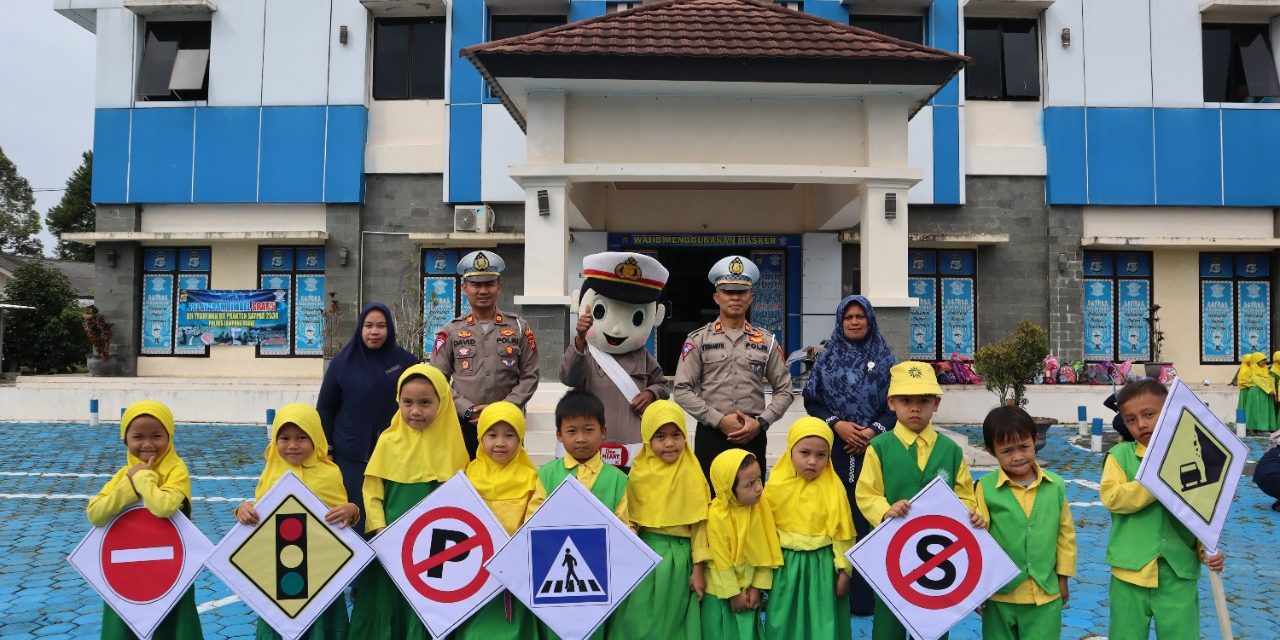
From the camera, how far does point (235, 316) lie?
15.3 meters

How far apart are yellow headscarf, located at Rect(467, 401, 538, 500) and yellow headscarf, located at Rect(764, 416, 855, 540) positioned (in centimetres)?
102

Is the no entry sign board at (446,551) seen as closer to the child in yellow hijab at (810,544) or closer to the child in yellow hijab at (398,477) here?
the child in yellow hijab at (398,477)

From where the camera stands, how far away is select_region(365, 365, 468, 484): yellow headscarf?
3.35 meters

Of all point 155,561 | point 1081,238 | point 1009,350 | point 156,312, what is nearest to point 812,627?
point 155,561

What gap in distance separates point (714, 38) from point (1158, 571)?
7068 millimetres

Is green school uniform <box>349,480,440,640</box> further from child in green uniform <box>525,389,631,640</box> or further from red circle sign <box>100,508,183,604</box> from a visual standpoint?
red circle sign <box>100,508,183,604</box>

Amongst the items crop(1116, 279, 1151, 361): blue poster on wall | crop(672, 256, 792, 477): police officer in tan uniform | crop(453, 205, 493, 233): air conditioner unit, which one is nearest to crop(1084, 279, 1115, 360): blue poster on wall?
crop(1116, 279, 1151, 361): blue poster on wall

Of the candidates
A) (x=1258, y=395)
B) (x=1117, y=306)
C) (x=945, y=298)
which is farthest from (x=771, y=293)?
(x=1258, y=395)

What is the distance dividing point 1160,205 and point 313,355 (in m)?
16.4

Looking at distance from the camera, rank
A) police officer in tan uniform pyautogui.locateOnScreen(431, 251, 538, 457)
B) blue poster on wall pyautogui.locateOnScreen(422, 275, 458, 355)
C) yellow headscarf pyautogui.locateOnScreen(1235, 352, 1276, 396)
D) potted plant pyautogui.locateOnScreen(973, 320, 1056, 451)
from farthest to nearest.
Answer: blue poster on wall pyautogui.locateOnScreen(422, 275, 458, 355) → yellow headscarf pyautogui.locateOnScreen(1235, 352, 1276, 396) → potted plant pyautogui.locateOnScreen(973, 320, 1056, 451) → police officer in tan uniform pyautogui.locateOnScreen(431, 251, 538, 457)

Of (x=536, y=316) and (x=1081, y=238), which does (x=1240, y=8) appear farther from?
(x=536, y=316)

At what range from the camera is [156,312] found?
1527 centimetres

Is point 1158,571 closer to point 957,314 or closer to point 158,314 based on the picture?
point 957,314

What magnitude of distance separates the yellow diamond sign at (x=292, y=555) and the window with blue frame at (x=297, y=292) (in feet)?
42.4
